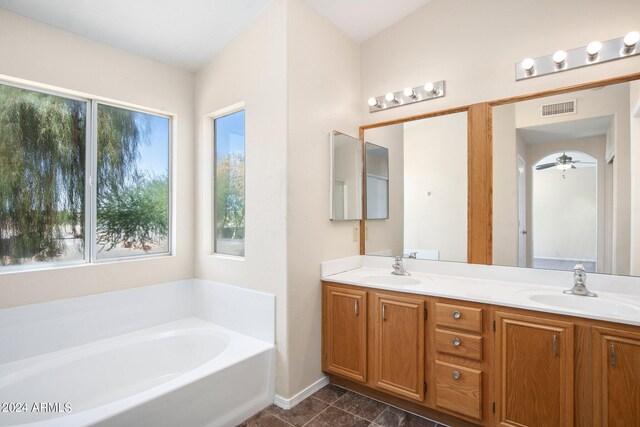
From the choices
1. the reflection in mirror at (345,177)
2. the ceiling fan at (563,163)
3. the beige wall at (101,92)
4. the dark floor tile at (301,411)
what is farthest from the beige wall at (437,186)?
the beige wall at (101,92)

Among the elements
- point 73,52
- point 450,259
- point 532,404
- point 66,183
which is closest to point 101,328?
point 66,183

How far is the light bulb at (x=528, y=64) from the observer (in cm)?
212

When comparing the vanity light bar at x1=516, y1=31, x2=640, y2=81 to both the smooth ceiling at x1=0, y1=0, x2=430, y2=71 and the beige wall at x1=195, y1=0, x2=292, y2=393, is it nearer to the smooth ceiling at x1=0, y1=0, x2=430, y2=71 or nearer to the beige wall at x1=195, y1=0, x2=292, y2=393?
the smooth ceiling at x1=0, y1=0, x2=430, y2=71

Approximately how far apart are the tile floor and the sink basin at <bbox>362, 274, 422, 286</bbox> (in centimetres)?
83

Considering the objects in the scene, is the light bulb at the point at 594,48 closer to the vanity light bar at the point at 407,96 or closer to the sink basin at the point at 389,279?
the vanity light bar at the point at 407,96

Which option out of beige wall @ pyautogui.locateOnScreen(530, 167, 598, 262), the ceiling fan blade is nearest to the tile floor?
beige wall @ pyautogui.locateOnScreen(530, 167, 598, 262)

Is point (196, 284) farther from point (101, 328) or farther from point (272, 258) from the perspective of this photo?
point (272, 258)

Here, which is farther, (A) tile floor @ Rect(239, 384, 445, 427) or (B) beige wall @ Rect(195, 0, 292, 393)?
(B) beige wall @ Rect(195, 0, 292, 393)

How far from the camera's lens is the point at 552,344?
1.62m

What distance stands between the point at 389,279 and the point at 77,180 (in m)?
2.45

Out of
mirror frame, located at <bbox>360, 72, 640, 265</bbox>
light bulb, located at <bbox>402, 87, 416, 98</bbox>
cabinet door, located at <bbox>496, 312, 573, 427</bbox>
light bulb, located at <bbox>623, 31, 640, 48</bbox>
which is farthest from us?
light bulb, located at <bbox>402, 87, 416, 98</bbox>

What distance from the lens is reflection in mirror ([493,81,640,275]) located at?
188 cm

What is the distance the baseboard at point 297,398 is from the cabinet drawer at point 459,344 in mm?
980

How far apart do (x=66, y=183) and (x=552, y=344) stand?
126 inches
